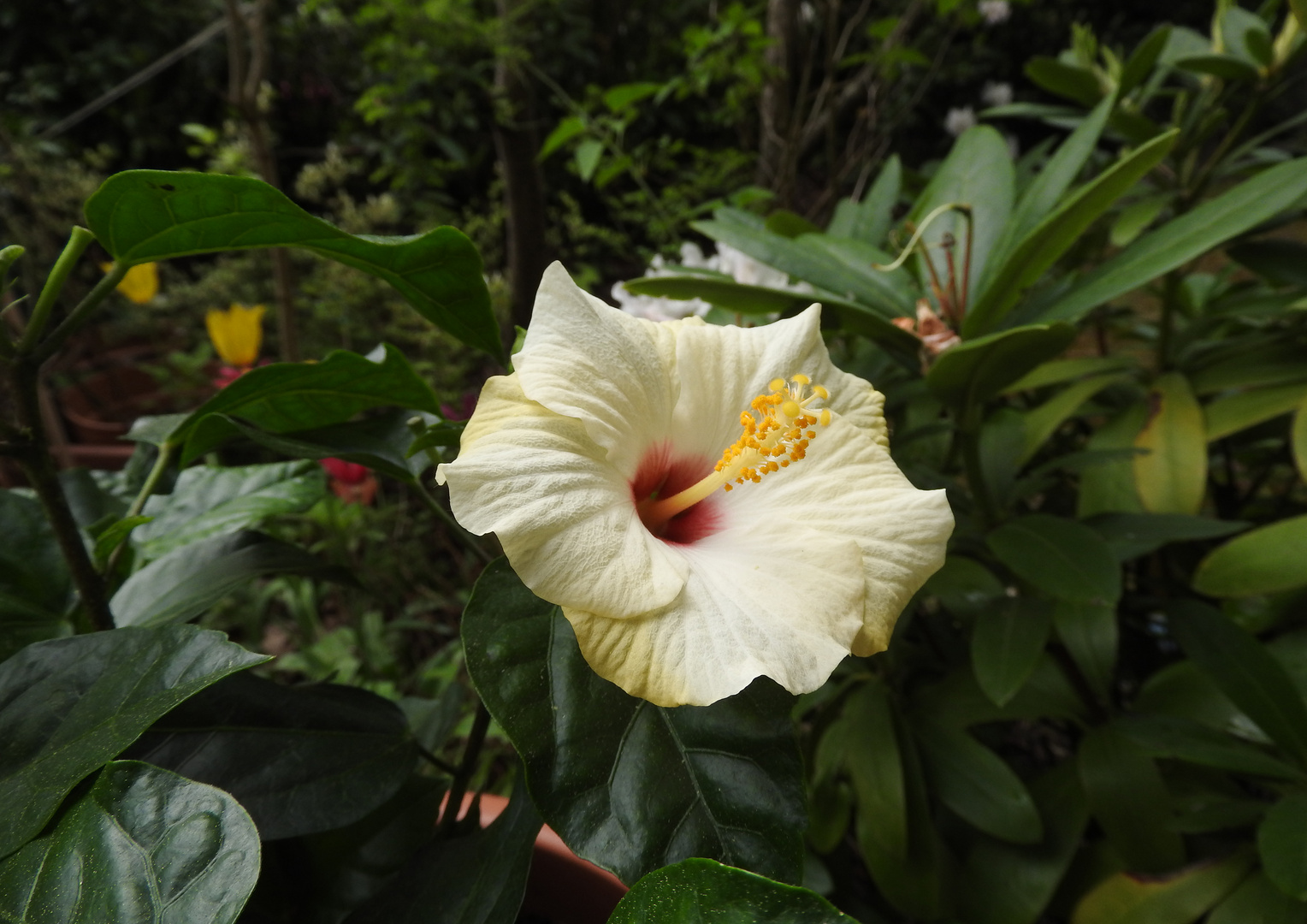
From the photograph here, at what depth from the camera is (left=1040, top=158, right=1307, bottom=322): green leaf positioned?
708mm

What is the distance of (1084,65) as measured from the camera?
135cm

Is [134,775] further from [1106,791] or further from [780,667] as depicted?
[1106,791]

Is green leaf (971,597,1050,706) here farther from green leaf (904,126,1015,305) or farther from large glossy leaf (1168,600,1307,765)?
green leaf (904,126,1015,305)

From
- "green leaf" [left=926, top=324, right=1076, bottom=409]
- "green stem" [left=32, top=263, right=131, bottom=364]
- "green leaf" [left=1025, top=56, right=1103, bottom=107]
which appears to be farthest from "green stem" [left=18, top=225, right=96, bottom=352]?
"green leaf" [left=1025, top=56, right=1103, bottom=107]

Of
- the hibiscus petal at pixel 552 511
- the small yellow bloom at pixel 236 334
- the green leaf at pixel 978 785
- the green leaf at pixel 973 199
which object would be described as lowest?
the small yellow bloom at pixel 236 334

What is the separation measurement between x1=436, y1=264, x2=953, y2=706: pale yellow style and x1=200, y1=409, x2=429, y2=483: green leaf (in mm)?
120

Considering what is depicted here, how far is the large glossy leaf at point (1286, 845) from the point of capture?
0.63 meters

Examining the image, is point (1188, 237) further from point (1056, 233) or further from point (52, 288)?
point (52, 288)

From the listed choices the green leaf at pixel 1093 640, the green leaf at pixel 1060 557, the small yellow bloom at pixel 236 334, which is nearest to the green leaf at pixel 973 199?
the green leaf at pixel 1060 557

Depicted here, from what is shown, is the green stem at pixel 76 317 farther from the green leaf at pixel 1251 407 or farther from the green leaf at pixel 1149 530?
the green leaf at pixel 1251 407

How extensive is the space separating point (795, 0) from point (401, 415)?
1.36 m

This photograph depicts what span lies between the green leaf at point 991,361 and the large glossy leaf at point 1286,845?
489 mm

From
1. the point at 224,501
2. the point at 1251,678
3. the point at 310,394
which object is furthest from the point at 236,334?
the point at 1251,678

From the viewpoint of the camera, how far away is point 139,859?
35 cm
